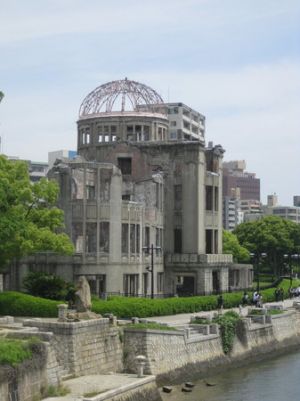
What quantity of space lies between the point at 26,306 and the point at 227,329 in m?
12.5

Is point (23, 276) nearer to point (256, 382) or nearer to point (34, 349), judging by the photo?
point (256, 382)

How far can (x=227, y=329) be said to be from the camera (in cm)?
4866

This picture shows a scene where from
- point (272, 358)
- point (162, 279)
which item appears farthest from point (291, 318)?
→ point (162, 279)

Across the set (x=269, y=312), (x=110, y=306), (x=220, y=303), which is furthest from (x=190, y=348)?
(x=269, y=312)

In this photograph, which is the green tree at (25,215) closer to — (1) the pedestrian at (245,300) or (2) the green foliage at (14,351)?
(2) the green foliage at (14,351)

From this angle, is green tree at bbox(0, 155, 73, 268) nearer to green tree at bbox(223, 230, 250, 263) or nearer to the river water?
the river water

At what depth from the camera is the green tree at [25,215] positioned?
147 feet

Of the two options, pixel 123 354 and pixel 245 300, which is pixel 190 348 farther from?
pixel 245 300

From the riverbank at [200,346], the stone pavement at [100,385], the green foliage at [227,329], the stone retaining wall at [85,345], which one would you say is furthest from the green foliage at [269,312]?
the stone pavement at [100,385]

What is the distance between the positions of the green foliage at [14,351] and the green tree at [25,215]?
39.2 ft

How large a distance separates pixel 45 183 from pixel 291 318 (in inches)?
893

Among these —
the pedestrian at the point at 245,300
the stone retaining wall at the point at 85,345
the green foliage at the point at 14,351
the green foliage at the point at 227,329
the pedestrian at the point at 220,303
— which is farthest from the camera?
the pedestrian at the point at 245,300

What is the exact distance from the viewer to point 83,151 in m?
73.0

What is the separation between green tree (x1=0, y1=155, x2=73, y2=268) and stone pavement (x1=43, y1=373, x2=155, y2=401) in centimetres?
1151
